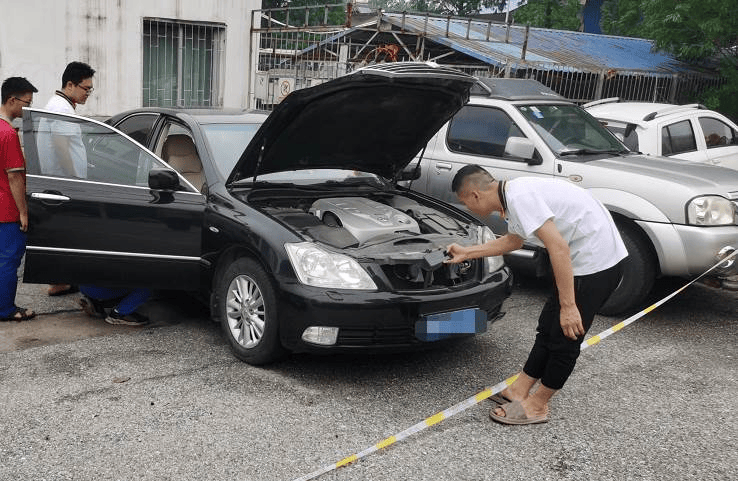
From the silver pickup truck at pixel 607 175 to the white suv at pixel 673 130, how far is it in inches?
50.4

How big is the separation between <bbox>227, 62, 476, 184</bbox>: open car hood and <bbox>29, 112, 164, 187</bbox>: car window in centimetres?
71

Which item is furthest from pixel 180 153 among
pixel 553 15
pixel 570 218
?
pixel 553 15

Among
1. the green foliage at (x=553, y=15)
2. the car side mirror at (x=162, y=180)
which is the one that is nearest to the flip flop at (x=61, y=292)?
the car side mirror at (x=162, y=180)

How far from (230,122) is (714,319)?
4.41m

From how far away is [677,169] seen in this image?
640 cm

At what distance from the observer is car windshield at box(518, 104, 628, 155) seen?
666cm

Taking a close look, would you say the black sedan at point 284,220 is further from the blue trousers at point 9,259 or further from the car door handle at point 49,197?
the blue trousers at point 9,259

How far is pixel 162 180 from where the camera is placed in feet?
16.3

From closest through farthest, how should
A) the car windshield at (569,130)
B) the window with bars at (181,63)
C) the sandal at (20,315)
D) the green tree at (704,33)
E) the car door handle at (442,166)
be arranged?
1. the sandal at (20,315)
2. the car windshield at (569,130)
3. the car door handle at (442,166)
4. the window with bars at (181,63)
5. the green tree at (704,33)

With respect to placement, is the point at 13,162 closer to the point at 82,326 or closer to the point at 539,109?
the point at 82,326

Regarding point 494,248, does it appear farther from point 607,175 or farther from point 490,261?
point 607,175

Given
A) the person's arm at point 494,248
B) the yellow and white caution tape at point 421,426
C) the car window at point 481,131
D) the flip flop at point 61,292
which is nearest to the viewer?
the yellow and white caution tape at point 421,426

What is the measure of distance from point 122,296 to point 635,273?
408cm

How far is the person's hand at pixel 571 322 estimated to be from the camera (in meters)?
3.81
